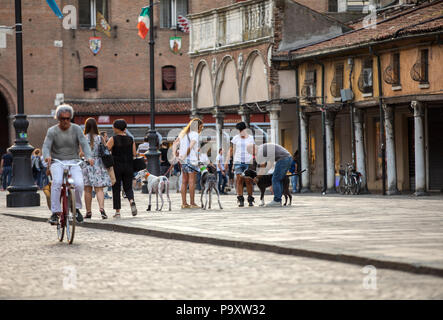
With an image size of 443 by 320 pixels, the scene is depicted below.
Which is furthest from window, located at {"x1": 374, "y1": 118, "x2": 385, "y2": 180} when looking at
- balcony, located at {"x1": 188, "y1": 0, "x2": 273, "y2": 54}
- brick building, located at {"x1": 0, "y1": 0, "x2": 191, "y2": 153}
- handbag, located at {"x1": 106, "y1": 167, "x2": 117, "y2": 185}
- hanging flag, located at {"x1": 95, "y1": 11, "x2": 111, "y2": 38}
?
brick building, located at {"x1": 0, "y1": 0, "x2": 191, "y2": 153}

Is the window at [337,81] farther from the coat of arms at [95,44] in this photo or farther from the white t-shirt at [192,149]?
the coat of arms at [95,44]

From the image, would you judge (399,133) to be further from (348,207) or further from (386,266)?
(386,266)

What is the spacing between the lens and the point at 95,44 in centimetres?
5909

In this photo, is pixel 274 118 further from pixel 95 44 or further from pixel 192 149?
pixel 95 44

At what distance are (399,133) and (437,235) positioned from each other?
22405 mm

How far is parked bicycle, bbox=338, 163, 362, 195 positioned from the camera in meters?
33.6

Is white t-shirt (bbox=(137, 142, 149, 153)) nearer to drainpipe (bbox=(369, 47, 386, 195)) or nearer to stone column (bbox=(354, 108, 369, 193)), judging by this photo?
stone column (bbox=(354, 108, 369, 193))

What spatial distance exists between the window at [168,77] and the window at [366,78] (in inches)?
1092

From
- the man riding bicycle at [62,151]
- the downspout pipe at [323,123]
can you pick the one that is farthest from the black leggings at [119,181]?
the downspout pipe at [323,123]

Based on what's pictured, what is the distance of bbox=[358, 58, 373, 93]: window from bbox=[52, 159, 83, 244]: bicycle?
21.3 m

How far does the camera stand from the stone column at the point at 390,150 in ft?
108

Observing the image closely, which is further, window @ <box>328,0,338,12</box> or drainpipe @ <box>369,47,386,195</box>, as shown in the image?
window @ <box>328,0,338,12</box>

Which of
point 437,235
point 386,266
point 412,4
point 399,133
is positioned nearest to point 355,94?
point 399,133

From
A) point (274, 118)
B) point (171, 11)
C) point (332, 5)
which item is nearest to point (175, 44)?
point (171, 11)
